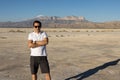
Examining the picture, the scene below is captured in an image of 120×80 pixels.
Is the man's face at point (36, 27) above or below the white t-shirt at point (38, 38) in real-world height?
above

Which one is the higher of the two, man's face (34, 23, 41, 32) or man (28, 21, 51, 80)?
man's face (34, 23, 41, 32)

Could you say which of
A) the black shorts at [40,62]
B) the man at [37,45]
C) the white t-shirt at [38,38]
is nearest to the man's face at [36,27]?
the man at [37,45]

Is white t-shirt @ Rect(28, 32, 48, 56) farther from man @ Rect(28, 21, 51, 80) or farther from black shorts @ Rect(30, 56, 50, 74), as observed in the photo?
black shorts @ Rect(30, 56, 50, 74)

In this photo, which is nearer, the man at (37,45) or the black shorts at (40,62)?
the man at (37,45)

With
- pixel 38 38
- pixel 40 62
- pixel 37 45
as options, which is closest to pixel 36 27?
pixel 38 38

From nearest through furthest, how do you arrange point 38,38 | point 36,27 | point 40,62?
1. point 36,27
2. point 38,38
3. point 40,62

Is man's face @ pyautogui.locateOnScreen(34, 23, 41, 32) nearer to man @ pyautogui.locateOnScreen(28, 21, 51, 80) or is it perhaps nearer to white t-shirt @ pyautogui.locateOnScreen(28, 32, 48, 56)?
man @ pyautogui.locateOnScreen(28, 21, 51, 80)

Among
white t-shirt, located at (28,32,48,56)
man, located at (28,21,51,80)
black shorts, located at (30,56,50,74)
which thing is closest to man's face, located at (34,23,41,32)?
man, located at (28,21,51,80)

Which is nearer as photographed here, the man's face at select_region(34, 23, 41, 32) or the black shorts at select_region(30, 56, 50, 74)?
the man's face at select_region(34, 23, 41, 32)

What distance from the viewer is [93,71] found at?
12.1 m

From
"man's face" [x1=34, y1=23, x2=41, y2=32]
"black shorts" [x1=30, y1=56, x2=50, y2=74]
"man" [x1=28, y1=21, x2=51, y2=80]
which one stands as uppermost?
"man's face" [x1=34, y1=23, x2=41, y2=32]

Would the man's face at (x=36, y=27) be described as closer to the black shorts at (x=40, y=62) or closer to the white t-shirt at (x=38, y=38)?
the white t-shirt at (x=38, y=38)

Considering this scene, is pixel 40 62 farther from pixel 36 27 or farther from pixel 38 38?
pixel 36 27

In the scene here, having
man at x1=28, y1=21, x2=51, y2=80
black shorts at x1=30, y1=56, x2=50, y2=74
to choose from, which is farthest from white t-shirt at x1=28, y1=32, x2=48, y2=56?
black shorts at x1=30, y1=56, x2=50, y2=74
